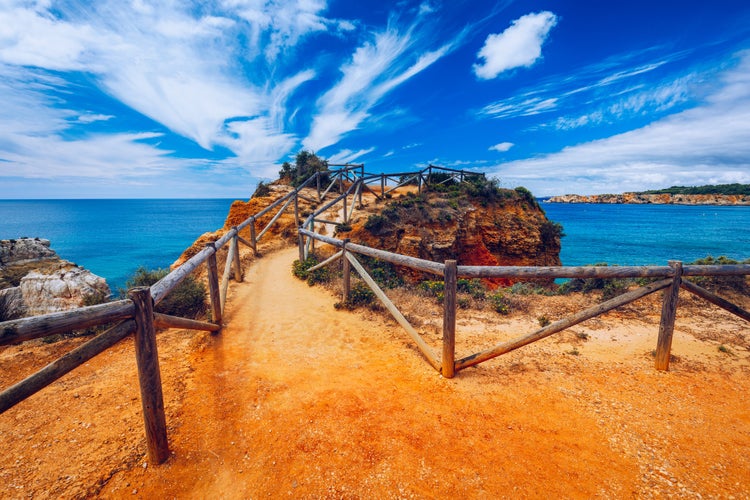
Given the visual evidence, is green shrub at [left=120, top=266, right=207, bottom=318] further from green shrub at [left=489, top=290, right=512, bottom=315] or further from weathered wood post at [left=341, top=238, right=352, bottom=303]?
green shrub at [left=489, top=290, right=512, bottom=315]

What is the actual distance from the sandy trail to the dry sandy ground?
2 cm

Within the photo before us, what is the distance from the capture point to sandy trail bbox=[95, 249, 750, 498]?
2.55 m

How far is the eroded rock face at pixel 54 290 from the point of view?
301 inches

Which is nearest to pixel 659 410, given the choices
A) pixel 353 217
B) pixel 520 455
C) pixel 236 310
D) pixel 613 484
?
pixel 613 484

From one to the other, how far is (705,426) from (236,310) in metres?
7.23

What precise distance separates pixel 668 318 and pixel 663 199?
7243 inches

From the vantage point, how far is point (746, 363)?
185 inches

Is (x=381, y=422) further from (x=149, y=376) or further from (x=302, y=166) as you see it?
(x=302, y=166)

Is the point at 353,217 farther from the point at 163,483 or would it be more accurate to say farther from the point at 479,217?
the point at 163,483

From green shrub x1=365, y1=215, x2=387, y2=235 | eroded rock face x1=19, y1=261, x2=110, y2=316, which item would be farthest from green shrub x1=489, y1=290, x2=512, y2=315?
eroded rock face x1=19, y1=261, x2=110, y2=316

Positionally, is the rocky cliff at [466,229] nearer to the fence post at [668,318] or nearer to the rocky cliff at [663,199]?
the fence post at [668,318]

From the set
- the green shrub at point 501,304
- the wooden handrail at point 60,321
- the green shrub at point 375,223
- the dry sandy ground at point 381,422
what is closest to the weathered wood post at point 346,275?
the dry sandy ground at point 381,422

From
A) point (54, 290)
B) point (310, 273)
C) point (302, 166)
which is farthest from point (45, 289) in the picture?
point (302, 166)

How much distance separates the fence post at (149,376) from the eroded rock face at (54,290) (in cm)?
663
